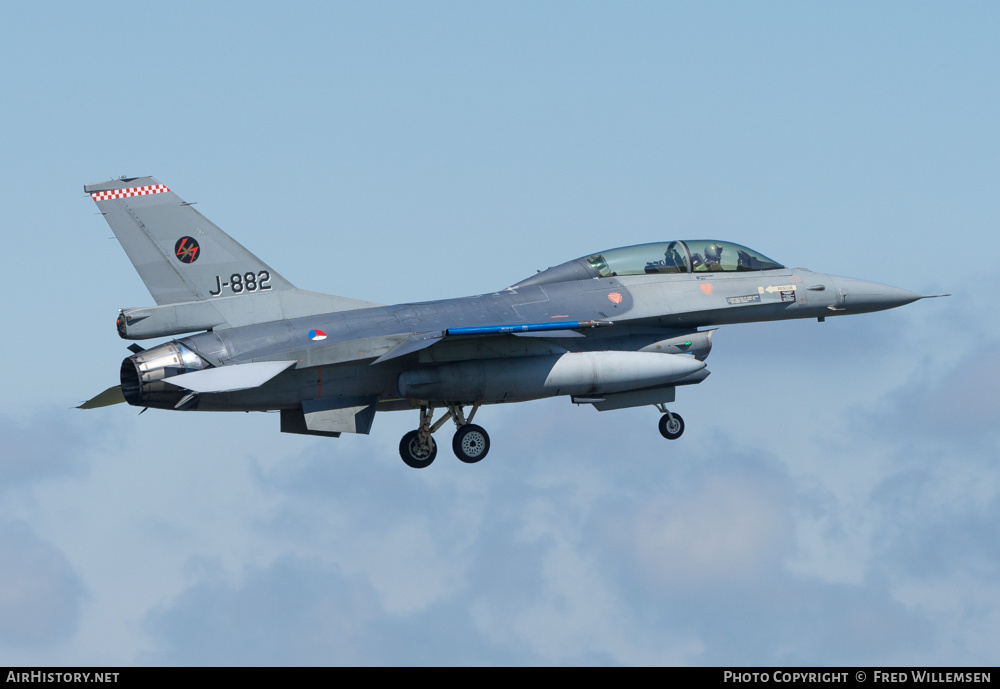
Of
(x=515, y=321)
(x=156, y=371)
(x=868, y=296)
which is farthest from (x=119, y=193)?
(x=868, y=296)

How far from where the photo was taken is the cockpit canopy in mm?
24859

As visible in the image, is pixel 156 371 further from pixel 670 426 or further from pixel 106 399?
pixel 670 426

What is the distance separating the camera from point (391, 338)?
22.7m

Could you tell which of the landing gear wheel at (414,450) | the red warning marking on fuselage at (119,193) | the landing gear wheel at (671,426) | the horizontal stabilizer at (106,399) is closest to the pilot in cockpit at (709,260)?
the landing gear wheel at (671,426)

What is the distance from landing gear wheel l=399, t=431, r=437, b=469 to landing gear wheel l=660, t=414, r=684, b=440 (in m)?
4.07

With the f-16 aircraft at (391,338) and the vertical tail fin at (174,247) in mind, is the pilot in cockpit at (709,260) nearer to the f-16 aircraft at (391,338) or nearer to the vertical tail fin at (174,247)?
the f-16 aircraft at (391,338)

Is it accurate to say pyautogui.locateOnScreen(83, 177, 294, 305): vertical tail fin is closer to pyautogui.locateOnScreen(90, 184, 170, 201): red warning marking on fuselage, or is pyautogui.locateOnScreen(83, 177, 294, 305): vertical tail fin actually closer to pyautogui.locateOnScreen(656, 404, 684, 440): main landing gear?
pyautogui.locateOnScreen(90, 184, 170, 201): red warning marking on fuselage

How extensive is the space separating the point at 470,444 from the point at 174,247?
5.69 meters

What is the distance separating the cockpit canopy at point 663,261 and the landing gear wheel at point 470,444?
2.70m

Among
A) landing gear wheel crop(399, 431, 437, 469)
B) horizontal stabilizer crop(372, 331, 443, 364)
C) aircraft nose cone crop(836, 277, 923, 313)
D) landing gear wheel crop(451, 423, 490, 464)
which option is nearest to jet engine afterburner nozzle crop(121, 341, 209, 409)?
horizontal stabilizer crop(372, 331, 443, 364)

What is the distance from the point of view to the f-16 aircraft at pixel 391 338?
22.2m

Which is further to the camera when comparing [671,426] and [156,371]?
[671,426]

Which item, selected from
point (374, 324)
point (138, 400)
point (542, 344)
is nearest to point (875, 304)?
point (542, 344)
